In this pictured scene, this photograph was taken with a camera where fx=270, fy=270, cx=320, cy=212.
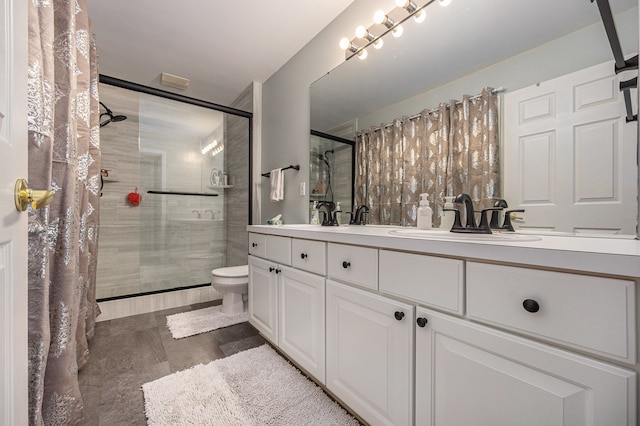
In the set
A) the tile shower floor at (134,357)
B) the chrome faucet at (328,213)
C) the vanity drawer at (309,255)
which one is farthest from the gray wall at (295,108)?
the tile shower floor at (134,357)

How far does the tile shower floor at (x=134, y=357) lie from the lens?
129 centimetres

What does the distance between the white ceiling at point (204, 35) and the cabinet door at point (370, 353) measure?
6.27ft

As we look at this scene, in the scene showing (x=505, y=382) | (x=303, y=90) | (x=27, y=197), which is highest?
(x=303, y=90)

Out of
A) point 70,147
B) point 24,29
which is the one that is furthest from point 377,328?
point 70,147

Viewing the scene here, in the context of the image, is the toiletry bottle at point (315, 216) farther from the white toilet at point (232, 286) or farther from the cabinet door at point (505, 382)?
the cabinet door at point (505, 382)

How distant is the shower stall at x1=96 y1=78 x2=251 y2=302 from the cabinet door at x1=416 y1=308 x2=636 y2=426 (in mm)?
2467

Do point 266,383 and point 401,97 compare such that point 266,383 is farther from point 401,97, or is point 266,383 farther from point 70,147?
point 401,97

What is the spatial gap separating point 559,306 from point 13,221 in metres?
1.18

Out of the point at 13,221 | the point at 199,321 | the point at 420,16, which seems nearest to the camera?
the point at 13,221

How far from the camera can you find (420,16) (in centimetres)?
154

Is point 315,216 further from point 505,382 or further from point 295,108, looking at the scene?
point 505,382

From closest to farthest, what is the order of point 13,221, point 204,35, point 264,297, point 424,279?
point 13,221, point 424,279, point 264,297, point 204,35

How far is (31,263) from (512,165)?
1.79 meters

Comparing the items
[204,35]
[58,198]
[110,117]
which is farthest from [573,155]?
[110,117]
